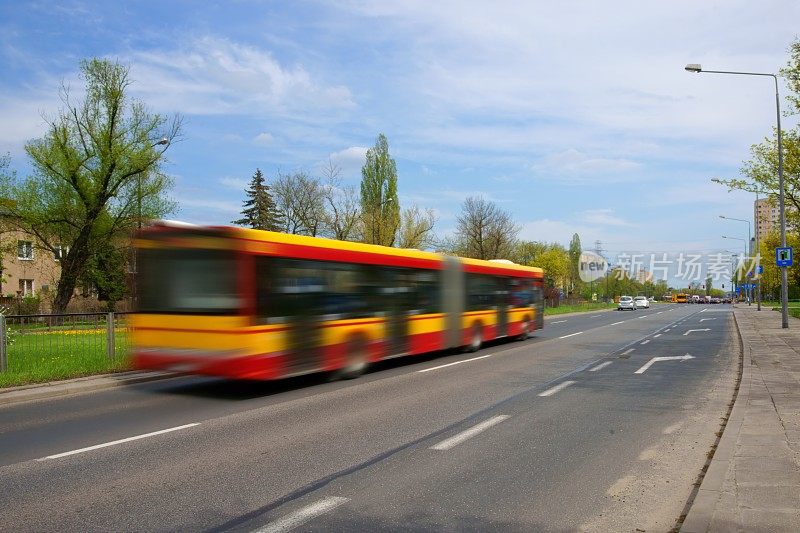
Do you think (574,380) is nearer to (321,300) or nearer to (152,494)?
(321,300)

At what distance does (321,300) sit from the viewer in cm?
1151

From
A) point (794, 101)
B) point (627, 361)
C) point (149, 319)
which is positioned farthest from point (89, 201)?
point (794, 101)

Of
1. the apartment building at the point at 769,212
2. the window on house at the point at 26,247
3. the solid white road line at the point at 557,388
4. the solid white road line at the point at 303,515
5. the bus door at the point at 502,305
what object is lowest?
the solid white road line at the point at 557,388

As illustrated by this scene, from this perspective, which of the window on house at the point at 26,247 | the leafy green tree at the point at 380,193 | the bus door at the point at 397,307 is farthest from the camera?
the leafy green tree at the point at 380,193

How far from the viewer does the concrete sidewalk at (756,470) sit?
14.5 feet

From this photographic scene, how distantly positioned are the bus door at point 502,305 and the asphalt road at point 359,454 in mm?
7535

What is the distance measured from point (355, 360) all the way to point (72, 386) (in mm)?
4972

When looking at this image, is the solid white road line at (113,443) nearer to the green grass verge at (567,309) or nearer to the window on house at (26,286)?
the green grass verge at (567,309)

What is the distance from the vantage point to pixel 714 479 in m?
5.42

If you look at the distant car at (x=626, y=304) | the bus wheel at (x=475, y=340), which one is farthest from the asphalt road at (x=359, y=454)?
the distant car at (x=626, y=304)

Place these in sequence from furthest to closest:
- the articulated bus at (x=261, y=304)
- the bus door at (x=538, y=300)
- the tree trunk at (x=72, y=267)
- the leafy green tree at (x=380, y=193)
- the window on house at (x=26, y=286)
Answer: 1. the window on house at (x=26, y=286)
2. the leafy green tree at (x=380, y=193)
3. the tree trunk at (x=72, y=267)
4. the bus door at (x=538, y=300)
5. the articulated bus at (x=261, y=304)

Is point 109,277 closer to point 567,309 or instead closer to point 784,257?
point 567,309

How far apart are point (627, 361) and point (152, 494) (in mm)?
12755

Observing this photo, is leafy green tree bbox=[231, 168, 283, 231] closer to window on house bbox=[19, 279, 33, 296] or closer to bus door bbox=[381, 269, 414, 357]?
window on house bbox=[19, 279, 33, 296]
